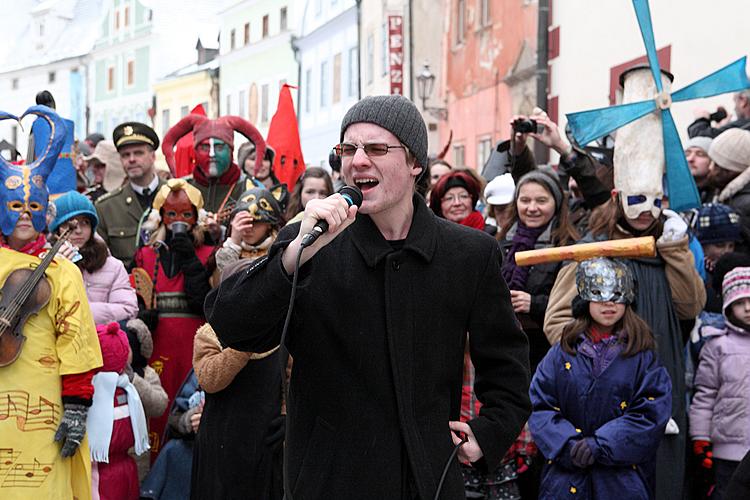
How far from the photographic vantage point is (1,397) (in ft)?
15.3

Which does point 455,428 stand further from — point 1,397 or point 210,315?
point 1,397

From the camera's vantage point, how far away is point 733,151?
688 cm

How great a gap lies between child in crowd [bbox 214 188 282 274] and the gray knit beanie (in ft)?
9.46

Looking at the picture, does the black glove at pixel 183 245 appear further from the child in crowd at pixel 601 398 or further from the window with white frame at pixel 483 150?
the window with white frame at pixel 483 150

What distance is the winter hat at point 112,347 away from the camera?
18.0ft

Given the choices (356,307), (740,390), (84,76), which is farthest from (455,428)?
(84,76)

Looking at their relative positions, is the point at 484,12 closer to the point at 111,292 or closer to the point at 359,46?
the point at 111,292

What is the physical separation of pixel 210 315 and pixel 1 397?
7.00ft

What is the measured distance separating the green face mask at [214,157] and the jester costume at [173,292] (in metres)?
0.89

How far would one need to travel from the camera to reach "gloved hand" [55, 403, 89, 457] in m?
4.77

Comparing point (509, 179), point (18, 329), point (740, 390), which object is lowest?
point (740, 390)

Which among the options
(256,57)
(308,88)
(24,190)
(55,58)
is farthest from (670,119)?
(55,58)

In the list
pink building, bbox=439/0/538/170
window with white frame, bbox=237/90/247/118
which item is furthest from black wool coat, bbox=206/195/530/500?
window with white frame, bbox=237/90/247/118

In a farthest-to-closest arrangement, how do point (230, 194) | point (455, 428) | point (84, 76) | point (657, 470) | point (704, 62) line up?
1. point (84, 76)
2. point (704, 62)
3. point (230, 194)
4. point (657, 470)
5. point (455, 428)
